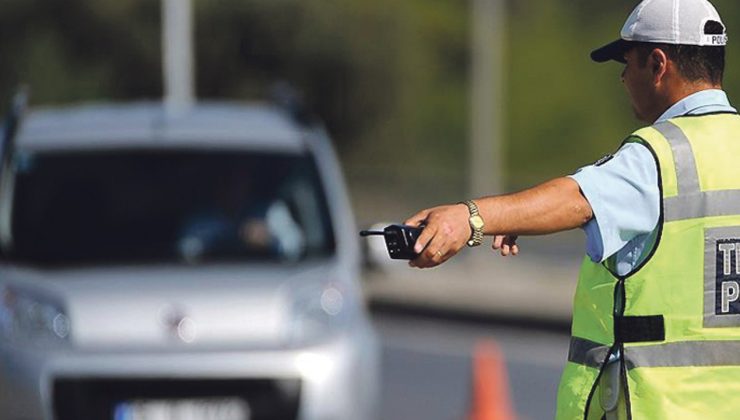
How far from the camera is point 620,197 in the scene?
4.03 m

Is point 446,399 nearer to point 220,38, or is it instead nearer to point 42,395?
point 42,395

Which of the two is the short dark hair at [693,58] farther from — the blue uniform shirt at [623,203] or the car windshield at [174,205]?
the car windshield at [174,205]

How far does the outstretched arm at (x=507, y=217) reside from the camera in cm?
388

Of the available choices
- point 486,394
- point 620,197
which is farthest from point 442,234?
point 486,394

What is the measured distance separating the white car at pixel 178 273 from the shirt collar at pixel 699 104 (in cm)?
408

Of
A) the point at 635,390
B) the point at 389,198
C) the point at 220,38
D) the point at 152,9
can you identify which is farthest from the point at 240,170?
the point at 389,198

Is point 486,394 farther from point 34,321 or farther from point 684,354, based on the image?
point 684,354

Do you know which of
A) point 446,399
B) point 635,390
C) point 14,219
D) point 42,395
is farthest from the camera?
point 446,399

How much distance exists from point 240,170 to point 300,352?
3.42ft

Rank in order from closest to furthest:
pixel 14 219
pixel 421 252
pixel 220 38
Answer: pixel 421 252, pixel 14 219, pixel 220 38

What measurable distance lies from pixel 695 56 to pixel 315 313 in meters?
4.22

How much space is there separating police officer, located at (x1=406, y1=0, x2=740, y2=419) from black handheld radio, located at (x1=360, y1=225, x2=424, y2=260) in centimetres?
13

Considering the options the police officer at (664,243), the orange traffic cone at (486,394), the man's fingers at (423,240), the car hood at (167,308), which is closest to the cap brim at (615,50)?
the police officer at (664,243)

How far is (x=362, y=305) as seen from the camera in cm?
873
